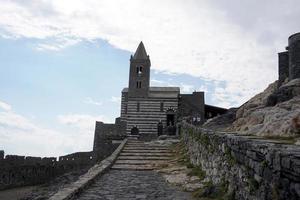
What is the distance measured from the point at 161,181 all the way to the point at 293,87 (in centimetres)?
855

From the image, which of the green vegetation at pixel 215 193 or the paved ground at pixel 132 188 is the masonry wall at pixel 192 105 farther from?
the green vegetation at pixel 215 193

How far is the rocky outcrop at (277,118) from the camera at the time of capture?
814 centimetres

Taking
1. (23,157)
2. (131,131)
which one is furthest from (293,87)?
(131,131)

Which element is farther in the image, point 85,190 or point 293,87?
point 293,87

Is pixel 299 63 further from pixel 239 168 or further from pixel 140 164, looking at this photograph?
pixel 239 168

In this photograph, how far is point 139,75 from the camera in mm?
46500

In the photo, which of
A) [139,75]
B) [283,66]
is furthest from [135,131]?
[283,66]

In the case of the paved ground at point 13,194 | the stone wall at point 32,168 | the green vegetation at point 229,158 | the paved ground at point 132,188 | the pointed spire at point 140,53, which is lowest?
the paved ground at point 13,194

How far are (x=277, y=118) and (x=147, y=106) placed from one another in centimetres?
3502

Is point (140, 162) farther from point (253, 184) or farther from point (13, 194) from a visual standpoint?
point (253, 184)

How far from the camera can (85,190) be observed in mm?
8969

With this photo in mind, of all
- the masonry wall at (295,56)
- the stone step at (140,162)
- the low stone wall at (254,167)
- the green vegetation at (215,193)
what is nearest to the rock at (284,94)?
the masonry wall at (295,56)

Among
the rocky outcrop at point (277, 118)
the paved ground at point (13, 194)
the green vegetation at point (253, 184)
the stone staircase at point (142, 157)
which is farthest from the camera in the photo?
the paved ground at point (13, 194)

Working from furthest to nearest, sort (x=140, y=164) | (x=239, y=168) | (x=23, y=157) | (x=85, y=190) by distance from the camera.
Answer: (x=23, y=157)
(x=140, y=164)
(x=85, y=190)
(x=239, y=168)
